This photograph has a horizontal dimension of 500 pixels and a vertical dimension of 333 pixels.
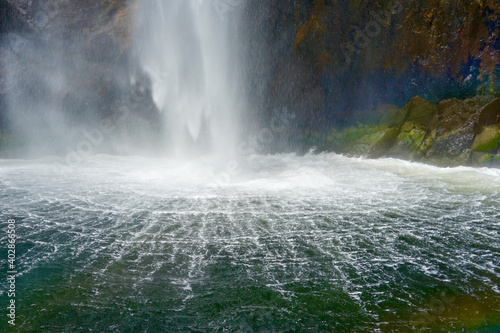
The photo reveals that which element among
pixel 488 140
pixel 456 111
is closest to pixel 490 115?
pixel 488 140

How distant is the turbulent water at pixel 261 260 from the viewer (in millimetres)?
2945

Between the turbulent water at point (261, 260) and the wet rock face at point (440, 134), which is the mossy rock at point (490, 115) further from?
the turbulent water at point (261, 260)

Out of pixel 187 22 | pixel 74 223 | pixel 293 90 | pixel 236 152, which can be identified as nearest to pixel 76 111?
pixel 187 22

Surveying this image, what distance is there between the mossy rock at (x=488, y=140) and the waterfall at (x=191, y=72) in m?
12.8

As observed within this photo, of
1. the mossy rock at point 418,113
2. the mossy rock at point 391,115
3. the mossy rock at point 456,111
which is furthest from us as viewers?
the mossy rock at point 391,115

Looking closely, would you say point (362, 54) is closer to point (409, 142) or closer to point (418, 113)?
point (418, 113)

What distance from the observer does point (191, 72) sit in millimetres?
19641

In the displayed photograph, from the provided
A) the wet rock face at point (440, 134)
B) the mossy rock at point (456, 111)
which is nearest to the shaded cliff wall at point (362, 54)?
the mossy rock at point (456, 111)

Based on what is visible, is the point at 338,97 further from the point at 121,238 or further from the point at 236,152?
the point at 121,238

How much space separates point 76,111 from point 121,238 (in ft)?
68.2

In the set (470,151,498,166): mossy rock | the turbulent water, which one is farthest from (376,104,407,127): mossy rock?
the turbulent water

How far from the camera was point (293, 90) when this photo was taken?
18500mm

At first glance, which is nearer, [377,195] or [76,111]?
[377,195]

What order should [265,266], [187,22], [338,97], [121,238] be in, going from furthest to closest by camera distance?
1. [187,22]
2. [338,97]
3. [121,238]
4. [265,266]
